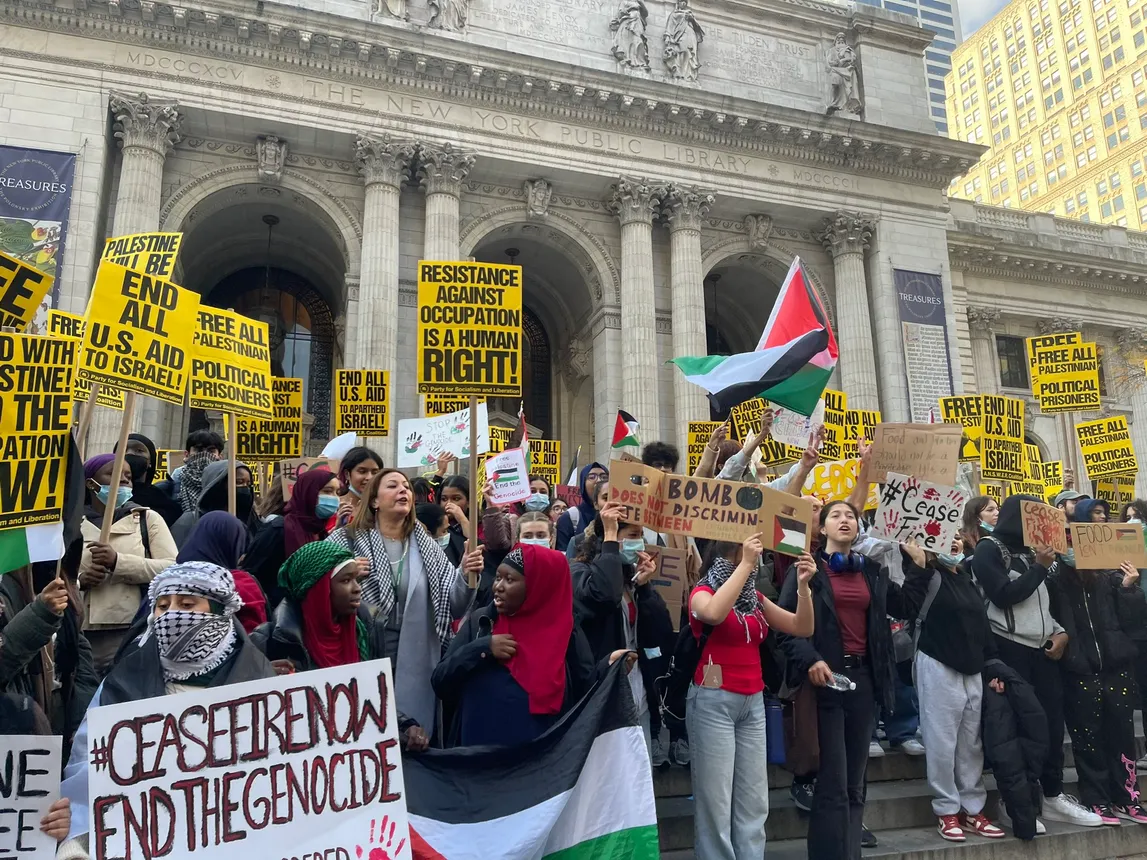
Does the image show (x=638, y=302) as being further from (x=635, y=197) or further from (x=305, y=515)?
(x=305, y=515)

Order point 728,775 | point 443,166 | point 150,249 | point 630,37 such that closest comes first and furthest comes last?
point 728,775 → point 150,249 → point 443,166 → point 630,37

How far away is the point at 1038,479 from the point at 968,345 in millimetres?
14204

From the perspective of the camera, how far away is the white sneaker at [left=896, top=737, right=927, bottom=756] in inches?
265

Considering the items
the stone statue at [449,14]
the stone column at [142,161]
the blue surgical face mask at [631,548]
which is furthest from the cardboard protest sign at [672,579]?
the stone statue at [449,14]

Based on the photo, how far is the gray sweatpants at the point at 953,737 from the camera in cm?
566

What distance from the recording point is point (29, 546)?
4.02m

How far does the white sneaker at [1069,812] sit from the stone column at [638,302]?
14914 millimetres

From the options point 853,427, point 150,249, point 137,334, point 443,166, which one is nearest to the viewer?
point 137,334

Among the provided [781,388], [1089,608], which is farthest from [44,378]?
[1089,608]

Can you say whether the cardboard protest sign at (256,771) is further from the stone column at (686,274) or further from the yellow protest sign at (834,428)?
the stone column at (686,274)

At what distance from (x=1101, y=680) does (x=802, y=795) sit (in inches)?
108

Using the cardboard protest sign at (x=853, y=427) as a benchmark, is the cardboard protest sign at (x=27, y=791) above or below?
below

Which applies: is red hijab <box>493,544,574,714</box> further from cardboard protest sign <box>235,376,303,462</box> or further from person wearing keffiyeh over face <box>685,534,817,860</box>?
cardboard protest sign <box>235,376,303,462</box>

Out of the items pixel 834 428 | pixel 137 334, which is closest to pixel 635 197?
pixel 834 428
